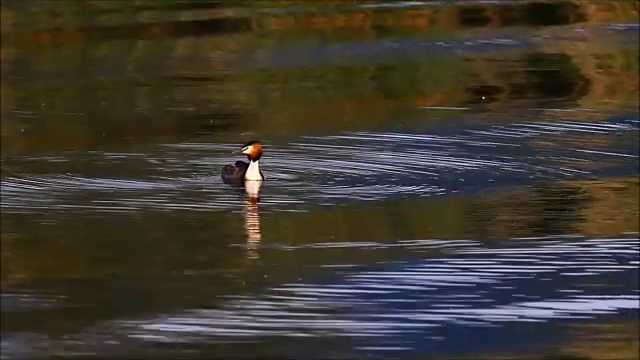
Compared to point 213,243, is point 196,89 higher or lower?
higher

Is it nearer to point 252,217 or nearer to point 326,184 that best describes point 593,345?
point 252,217

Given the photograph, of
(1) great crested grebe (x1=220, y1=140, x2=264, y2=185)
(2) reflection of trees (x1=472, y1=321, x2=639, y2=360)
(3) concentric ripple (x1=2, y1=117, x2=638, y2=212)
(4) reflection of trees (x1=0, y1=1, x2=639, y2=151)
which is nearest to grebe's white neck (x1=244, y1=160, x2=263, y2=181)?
(1) great crested grebe (x1=220, y1=140, x2=264, y2=185)

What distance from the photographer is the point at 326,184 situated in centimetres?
1277

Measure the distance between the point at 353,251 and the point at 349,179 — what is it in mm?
2521

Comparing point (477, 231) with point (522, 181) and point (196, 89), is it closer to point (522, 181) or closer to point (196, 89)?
point (522, 181)

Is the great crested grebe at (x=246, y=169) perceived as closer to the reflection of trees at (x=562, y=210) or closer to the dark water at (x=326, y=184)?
the dark water at (x=326, y=184)

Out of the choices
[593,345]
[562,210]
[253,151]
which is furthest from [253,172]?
[593,345]

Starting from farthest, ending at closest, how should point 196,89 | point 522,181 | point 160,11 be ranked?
point 160,11 < point 196,89 < point 522,181

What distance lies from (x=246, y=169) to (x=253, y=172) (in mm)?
67

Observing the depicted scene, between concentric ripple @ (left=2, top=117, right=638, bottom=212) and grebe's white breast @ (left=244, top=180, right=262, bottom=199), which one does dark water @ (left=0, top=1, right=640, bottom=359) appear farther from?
grebe's white breast @ (left=244, top=180, right=262, bottom=199)

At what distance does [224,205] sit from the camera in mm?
12273

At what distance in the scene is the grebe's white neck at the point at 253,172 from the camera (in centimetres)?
1267

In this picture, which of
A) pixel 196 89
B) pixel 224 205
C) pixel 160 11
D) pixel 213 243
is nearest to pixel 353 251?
pixel 213 243

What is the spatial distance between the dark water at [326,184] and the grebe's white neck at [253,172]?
0.16 m
